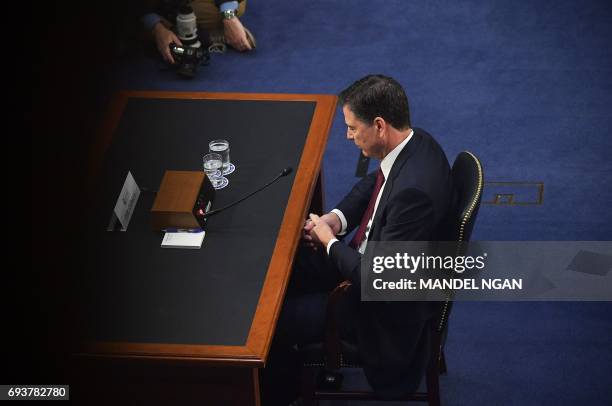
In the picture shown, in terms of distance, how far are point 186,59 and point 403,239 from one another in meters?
2.88

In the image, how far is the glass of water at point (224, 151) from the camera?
332cm

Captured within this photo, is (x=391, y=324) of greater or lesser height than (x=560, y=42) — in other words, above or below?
below

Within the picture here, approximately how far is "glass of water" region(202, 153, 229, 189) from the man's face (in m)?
0.56

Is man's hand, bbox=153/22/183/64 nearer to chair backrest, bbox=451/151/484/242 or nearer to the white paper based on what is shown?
the white paper

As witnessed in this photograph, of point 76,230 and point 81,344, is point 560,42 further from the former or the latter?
point 81,344

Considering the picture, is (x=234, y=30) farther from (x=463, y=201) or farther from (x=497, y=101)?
(x=463, y=201)

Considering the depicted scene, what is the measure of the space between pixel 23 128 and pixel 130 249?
0.73m

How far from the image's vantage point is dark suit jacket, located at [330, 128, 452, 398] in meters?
2.76

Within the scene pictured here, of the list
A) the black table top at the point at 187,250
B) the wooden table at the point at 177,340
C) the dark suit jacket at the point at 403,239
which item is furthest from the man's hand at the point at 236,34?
the dark suit jacket at the point at 403,239

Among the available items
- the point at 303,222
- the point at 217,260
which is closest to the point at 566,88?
the point at 303,222

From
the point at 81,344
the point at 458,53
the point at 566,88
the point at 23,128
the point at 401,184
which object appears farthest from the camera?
the point at 458,53

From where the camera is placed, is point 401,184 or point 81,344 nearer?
point 81,344

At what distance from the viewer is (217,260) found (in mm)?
2900

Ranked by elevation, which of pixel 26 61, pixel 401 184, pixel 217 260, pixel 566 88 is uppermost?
pixel 566 88
